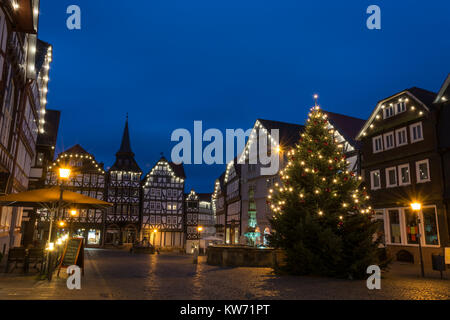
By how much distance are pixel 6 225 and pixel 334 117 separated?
1034 inches

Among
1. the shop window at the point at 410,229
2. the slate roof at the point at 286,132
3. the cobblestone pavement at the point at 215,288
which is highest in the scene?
the slate roof at the point at 286,132

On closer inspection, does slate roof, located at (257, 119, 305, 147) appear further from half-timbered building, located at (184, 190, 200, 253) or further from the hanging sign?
half-timbered building, located at (184, 190, 200, 253)

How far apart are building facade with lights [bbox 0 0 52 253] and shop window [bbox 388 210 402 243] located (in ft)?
75.0

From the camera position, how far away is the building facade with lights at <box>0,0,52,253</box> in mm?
15000

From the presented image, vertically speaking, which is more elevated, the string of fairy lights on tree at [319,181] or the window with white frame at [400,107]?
the window with white frame at [400,107]

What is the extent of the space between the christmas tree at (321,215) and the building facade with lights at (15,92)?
11961 mm

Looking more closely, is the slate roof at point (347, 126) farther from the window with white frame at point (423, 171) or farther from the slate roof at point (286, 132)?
the window with white frame at point (423, 171)

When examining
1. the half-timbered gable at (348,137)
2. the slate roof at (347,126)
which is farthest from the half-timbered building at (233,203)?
the half-timbered gable at (348,137)

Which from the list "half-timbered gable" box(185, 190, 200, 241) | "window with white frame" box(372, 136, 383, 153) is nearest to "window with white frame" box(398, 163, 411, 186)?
"window with white frame" box(372, 136, 383, 153)

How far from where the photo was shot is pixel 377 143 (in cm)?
2681

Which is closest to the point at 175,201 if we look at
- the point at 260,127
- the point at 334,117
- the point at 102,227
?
the point at 102,227

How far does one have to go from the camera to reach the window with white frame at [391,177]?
25.1 m
